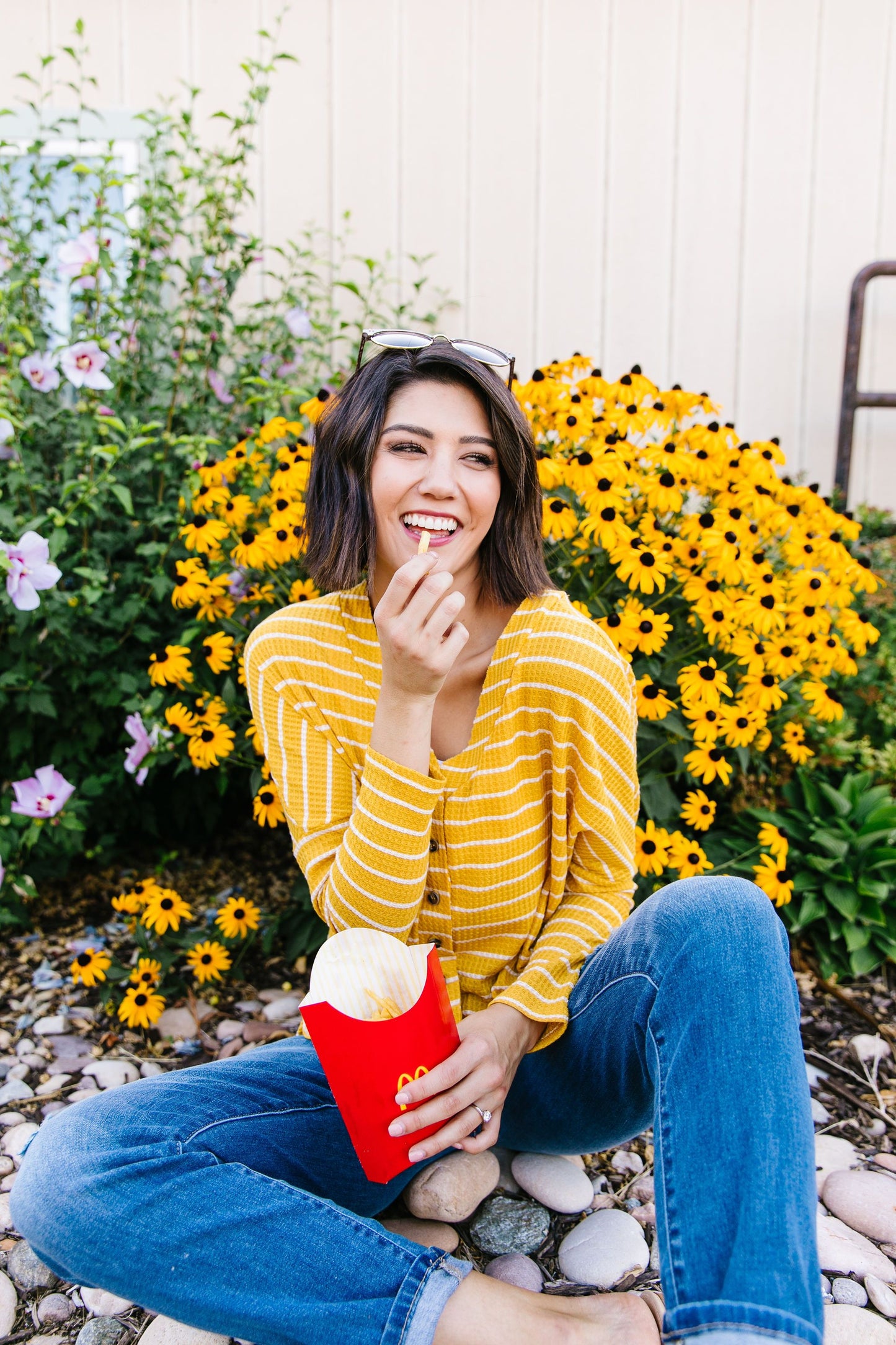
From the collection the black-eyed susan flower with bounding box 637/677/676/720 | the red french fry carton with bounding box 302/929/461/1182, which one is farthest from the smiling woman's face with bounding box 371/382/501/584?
the black-eyed susan flower with bounding box 637/677/676/720

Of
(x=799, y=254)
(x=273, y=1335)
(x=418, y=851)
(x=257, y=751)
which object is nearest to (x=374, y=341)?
(x=418, y=851)

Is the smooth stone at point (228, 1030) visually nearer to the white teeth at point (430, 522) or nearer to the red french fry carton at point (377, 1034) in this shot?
the red french fry carton at point (377, 1034)

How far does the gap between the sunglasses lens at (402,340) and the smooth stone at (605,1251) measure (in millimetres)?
1341

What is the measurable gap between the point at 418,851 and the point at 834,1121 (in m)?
1.10

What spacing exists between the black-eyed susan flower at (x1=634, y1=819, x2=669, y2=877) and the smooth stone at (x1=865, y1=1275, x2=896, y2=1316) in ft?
2.42

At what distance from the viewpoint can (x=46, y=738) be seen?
8.71 ft

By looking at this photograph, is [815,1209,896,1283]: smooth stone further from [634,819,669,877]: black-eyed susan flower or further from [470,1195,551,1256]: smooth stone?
[634,819,669,877]: black-eyed susan flower

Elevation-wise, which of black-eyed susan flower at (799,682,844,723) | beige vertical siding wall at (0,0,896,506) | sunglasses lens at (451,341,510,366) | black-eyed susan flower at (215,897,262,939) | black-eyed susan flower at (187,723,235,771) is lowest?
black-eyed susan flower at (215,897,262,939)

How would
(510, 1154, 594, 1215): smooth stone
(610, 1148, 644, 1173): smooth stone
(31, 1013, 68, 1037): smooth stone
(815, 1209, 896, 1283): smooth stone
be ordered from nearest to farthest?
1. (815, 1209, 896, 1283): smooth stone
2. (510, 1154, 594, 1215): smooth stone
3. (610, 1148, 644, 1173): smooth stone
4. (31, 1013, 68, 1037): smooth stone

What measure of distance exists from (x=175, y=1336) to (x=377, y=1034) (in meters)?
0.62

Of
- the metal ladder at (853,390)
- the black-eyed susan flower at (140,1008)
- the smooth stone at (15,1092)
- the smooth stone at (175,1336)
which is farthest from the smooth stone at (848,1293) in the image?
the metal ladder at (853,390)

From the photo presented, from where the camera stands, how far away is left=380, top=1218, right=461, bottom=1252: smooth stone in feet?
4.95

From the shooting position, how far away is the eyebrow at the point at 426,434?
1432 millimetres

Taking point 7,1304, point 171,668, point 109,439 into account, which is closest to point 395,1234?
point 7,1304
